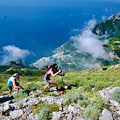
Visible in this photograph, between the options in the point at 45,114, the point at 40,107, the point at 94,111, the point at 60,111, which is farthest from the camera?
the point at 40,107

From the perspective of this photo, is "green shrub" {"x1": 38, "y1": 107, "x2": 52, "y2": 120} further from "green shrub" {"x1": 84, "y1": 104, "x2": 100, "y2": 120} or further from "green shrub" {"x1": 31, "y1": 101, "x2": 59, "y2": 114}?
"green shrub" {"x1": 84, "y1": 104, "x2": 100, "y2": 120}

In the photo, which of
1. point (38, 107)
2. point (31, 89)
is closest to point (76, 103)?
point (38, 107)

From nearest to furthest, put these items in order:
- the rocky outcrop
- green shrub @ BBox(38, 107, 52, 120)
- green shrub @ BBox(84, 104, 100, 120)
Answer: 1. green shrub @ BBox(84, 104, 100, 120)
2. the rocky outcrop
3. green shrub @ BBox(38, 107, 52, 120)

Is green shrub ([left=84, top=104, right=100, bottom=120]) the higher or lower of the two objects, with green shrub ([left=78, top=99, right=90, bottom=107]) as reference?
lower

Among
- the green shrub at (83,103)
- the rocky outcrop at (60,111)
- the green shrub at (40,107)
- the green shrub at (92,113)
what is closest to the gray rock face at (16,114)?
the rocky outcrop at (60,111)

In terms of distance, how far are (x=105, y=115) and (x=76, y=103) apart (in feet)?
6.64

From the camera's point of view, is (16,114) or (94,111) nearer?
(94,111)

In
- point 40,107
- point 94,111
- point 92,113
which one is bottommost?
point 92,113

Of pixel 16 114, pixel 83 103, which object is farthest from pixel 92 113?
pixel 16 114

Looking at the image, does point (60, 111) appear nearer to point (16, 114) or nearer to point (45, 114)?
point (45, 114)

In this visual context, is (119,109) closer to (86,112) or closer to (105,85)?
(86,112)

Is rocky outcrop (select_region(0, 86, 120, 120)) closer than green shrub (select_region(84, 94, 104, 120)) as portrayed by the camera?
No

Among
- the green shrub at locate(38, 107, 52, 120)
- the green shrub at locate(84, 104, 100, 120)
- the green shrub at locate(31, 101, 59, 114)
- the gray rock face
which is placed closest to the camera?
the green shrub at locate(84, 104, 100, 120)

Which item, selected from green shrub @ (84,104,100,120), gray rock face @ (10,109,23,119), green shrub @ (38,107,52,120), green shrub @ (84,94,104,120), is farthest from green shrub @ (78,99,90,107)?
gray rock face @ (10,109,23,119)
